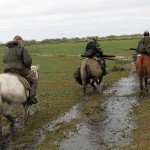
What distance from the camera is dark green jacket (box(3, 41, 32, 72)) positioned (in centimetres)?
1215

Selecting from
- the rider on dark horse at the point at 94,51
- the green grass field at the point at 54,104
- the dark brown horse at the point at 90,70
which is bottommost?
the green grass field at the point at 54,104


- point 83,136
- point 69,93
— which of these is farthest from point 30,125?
point 69,93

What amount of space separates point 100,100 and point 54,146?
5.73m

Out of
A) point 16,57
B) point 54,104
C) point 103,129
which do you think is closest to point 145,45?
point 54,104

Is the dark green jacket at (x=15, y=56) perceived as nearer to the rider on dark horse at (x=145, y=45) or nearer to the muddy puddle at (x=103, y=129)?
the muddy puddle at (x=103, y=129)

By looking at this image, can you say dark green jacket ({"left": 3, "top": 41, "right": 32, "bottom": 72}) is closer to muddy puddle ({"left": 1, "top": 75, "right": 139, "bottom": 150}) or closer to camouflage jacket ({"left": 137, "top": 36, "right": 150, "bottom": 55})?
muddy puddle ({"left": 1, "top": 75, "right": 139, "bottom": 150})

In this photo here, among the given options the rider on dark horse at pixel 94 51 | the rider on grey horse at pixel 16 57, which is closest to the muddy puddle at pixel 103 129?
the rider on dark horse at pixel 94 51

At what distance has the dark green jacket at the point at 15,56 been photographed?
1215 cm

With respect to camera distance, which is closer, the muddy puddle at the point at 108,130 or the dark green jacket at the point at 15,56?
the muddy puddle at the point at 108,130

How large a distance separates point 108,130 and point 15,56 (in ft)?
11.8

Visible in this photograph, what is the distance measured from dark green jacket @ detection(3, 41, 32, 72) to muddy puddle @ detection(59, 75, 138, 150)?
2520 millimetres

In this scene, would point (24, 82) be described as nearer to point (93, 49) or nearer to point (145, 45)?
point (145, 45)

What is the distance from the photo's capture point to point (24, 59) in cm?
1213

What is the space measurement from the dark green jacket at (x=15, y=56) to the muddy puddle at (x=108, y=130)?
8.27ft
